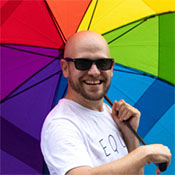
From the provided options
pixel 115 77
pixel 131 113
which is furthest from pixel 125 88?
pixel 131 113

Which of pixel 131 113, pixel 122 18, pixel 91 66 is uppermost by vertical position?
pixel 122 18

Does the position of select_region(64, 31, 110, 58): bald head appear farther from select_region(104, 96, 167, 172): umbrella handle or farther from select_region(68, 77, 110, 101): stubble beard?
select_region(104, 96, 167, 172): umbrella handle

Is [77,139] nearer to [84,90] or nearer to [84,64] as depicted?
[84,90]

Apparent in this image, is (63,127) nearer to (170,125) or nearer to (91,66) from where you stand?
(91,66)

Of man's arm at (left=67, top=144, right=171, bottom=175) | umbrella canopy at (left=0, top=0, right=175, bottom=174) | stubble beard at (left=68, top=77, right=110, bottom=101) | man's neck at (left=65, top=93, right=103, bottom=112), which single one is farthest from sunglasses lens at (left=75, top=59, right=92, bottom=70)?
man's arm at (left=67, top=144, right=171, bottom=175)

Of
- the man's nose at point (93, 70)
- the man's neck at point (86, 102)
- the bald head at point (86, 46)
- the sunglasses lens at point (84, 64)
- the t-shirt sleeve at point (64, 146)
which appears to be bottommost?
the t-shirt sleeve at point (64, 146)

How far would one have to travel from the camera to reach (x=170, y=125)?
292cm

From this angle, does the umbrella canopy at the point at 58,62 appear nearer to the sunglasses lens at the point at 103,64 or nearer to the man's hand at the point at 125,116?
the man's hand at the point at 125,116

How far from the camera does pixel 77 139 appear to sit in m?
1.98

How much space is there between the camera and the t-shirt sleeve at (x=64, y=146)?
6.04 ft

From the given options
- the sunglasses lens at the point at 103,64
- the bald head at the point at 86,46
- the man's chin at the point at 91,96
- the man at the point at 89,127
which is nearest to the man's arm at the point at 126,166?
the man at the point at 89,127

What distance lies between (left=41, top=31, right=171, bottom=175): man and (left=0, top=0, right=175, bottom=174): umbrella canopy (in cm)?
28

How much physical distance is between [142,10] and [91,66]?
0.93m

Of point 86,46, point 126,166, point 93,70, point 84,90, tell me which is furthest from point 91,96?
point 126,166
